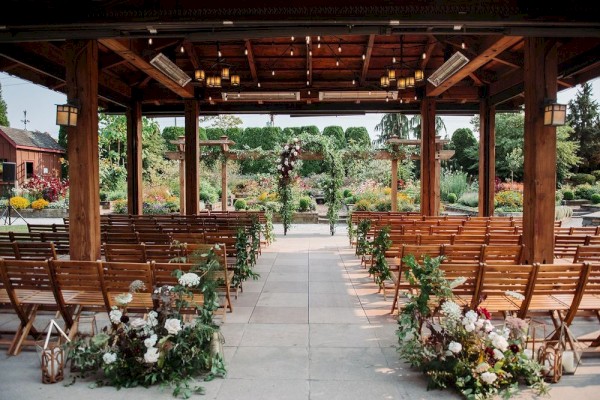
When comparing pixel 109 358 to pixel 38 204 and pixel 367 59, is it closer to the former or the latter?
pixel 367 59

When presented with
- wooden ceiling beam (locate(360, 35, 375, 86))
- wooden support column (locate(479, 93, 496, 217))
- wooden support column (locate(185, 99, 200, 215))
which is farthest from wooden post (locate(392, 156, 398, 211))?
wooden support column (locate(185, 99, 200, 215))

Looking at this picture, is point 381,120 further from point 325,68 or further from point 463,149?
point 325,68

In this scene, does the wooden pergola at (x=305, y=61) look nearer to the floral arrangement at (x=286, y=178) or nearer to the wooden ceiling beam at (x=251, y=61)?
the wooden ceiling beam at (x=251, y=61)

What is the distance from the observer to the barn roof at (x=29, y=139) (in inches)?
1211

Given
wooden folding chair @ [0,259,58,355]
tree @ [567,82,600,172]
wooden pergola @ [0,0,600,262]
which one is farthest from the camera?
tree @ [567,82,600,172]

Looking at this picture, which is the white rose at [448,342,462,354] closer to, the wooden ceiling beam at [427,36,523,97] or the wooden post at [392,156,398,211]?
the wooden ceiling beam at [427,36,523,97]

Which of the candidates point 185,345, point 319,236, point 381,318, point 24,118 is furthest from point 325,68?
point 24,118

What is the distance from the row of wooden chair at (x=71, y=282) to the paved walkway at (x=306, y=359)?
39 centimetres

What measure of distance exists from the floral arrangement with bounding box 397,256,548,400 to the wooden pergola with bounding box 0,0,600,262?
8.68ft

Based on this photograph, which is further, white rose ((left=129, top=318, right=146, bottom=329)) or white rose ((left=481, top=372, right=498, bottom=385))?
white rose ((left=129, top=318, right=146, bottom=329))

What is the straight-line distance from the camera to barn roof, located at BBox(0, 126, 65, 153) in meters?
30.8

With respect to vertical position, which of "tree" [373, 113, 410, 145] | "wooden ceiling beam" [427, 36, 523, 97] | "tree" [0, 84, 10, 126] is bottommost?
"wooden ceiling beam" [427, 36, 523, 97]

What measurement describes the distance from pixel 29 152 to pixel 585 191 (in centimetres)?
3599

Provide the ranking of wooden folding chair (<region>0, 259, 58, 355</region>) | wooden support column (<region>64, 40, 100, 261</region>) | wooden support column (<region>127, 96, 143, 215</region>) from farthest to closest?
wooden support column (<region>127, 96, 143, 215</region>) → wooden support column (<region>64, 40, 100, 261</region>) → wooden folding chair (<region>0, 259, 58, 355</region>)
